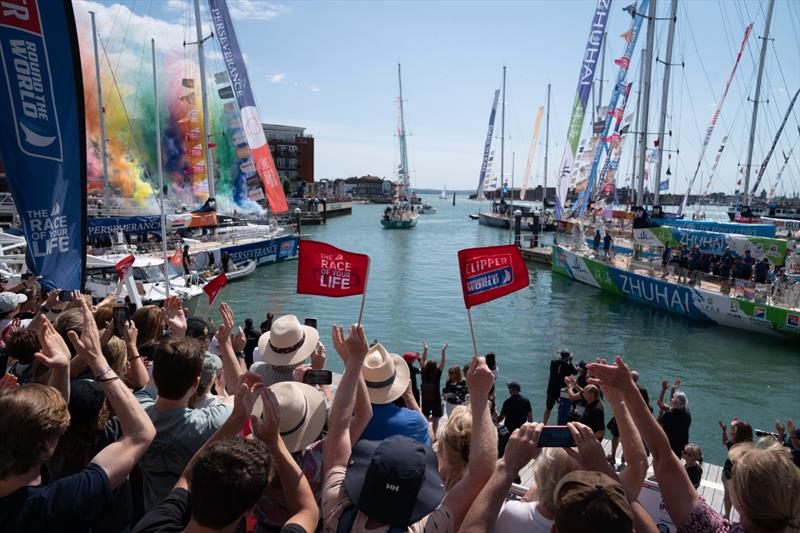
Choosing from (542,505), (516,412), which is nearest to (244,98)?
(516,412)

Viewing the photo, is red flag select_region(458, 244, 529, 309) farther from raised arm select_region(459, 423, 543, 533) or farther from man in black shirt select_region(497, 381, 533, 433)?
raised arm select_region(459, 423, 543, 533)

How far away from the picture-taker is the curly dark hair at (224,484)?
5.99ft

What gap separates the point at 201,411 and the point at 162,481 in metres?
0.38

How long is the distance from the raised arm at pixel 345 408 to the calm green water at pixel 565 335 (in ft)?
29.1

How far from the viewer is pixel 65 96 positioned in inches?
199

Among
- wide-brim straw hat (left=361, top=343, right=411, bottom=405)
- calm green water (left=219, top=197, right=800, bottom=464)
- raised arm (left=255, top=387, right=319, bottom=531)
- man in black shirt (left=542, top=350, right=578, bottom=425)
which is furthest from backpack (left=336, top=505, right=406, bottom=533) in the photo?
calm green water (left=219, top=197, right=800, bottom=464)

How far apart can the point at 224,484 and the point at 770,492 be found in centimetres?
200

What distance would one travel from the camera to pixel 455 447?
9.04 ft

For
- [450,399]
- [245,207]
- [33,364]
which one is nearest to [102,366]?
[33,364]

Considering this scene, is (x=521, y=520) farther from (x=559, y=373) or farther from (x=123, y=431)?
(x=559, y=373)

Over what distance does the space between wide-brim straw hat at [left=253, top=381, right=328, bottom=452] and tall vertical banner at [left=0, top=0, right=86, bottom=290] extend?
3.73 meters

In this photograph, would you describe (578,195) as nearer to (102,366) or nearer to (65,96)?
(65,96)

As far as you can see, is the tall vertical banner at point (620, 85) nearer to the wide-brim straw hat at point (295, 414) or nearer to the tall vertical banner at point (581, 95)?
the tall vertical banner at point (581, 95)

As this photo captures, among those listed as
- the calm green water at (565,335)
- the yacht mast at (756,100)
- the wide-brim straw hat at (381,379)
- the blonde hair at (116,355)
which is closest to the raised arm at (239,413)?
the wide-brim straw hat at (381,379)
